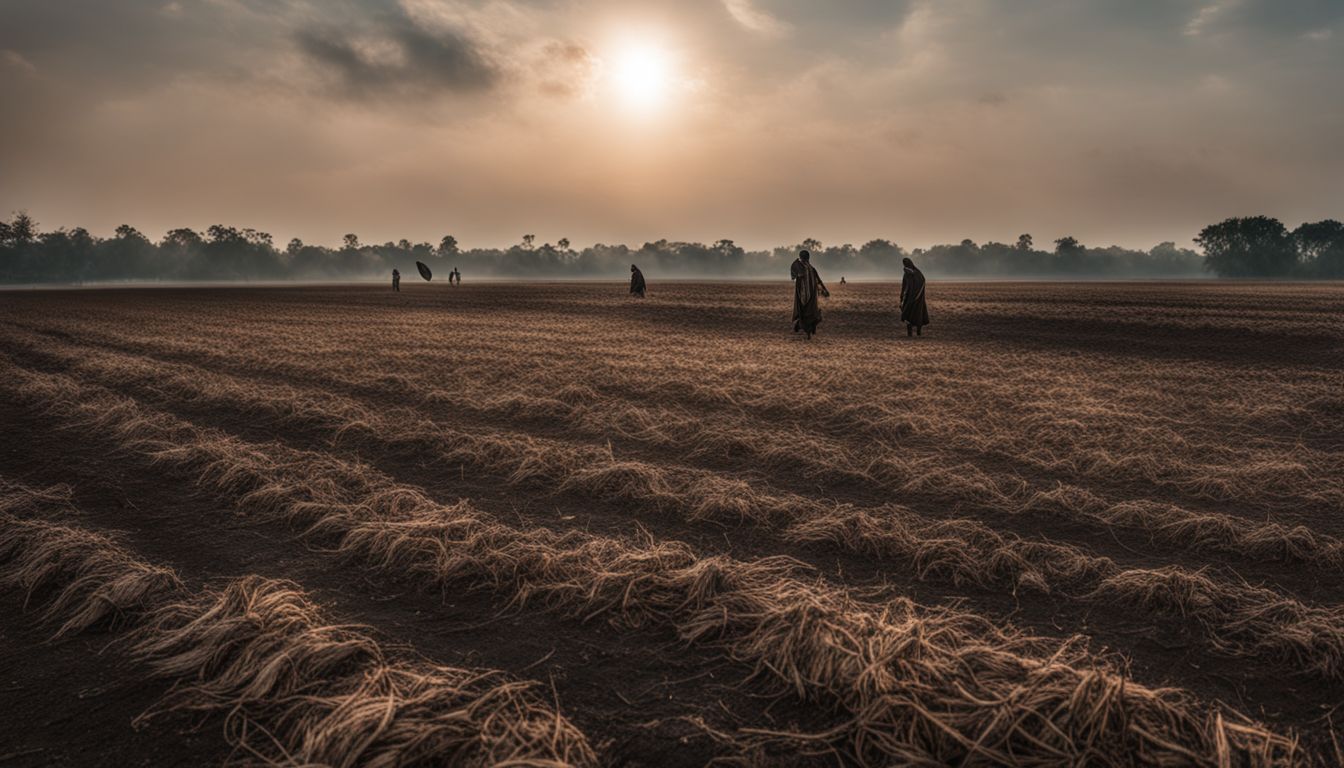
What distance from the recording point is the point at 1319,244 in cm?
14312

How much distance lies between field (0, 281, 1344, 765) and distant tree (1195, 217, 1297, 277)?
573ft

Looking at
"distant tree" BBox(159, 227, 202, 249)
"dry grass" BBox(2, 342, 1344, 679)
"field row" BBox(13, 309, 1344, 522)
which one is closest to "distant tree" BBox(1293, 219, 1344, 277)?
"field row" BBox(13, 309, 1344, 522)

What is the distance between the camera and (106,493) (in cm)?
617

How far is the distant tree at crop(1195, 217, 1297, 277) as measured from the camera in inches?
5458

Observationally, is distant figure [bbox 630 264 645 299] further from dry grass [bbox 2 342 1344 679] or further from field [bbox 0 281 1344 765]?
dry grass [bbox 2 342 1344 679]

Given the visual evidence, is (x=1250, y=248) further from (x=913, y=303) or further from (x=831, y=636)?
(x=831, y=636)

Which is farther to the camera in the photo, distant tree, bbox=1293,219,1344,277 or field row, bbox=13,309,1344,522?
distant tree, bbox=1293,219,1344,277

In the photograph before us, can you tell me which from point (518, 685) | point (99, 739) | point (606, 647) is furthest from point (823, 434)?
point (99, 739)

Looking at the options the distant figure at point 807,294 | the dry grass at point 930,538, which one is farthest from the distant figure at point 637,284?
the dry grass at point 930,538

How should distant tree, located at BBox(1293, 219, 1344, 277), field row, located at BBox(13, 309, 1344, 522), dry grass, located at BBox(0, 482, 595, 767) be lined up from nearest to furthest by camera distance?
1. dry grass, located at BBox(0, 482, 595, 767)
2. field row, located at BBox(13, 309, 1344, 522)
3. distant tree, located at BBox(1293, 219, 1344, 277)

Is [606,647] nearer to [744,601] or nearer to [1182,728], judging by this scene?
[744,601]

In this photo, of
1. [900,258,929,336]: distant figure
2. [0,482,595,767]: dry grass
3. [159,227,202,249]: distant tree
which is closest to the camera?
[0,482,595,767]: dry grass

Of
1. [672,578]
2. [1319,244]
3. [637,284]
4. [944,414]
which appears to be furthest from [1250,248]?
[672,578]

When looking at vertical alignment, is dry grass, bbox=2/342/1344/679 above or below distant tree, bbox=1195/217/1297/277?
below
